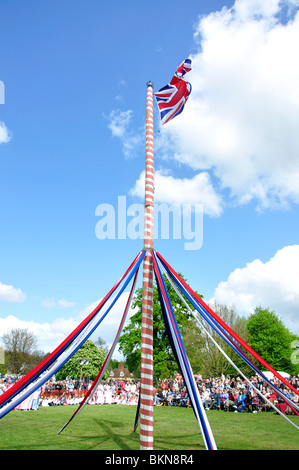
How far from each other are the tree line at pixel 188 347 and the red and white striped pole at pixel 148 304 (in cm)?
1603

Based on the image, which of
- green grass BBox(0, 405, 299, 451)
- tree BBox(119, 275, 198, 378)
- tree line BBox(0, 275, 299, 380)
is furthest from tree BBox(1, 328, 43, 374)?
green grass BBox(0, 405, 299, 451)

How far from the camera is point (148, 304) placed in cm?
535

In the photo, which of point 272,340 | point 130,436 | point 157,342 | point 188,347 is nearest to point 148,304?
point 130,436

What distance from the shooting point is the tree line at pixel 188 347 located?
25.9m

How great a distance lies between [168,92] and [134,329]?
22.7 metres

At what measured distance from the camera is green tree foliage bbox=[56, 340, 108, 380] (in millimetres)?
38531

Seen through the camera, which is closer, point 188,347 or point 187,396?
point 187,396

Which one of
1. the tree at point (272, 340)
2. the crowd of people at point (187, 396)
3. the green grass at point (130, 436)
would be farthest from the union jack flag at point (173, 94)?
the tree at point (272, 340)

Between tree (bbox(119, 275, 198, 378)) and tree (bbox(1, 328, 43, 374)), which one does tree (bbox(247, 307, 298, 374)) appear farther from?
tree (bbox(1, 328, 43, 374))

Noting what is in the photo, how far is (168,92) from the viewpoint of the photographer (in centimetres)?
678

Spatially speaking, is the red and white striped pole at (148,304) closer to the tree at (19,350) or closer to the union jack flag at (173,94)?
the union jack flag at (173,94)

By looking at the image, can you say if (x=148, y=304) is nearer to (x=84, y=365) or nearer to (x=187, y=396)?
(x=187, y=396)

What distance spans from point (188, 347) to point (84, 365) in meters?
14.6
